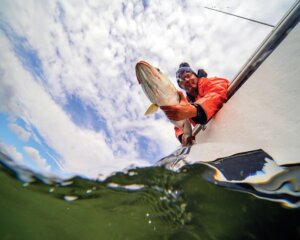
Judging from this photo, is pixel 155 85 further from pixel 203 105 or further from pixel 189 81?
pixel 189 81

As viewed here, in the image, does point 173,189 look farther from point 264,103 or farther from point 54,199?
point 54,199

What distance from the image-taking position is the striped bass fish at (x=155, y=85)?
3.36m

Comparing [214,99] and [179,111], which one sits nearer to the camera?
[179,111]

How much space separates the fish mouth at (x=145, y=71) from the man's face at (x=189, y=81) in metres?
1.74

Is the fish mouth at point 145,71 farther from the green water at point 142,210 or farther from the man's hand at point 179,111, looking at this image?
the green water at point 142,210

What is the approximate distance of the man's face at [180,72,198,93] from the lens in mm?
4855

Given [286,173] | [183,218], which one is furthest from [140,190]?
[286,173]

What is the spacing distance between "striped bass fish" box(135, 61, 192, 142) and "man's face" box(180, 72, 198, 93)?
59.9 inches

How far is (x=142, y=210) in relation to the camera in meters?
3.73

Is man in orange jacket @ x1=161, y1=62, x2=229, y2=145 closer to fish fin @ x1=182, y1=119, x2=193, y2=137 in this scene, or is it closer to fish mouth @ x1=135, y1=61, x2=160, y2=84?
fish fin @ x1=182, y1=119, x2=193, y2=137

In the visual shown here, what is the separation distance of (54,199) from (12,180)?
45.1 inches

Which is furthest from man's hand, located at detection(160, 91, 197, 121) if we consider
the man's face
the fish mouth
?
the man's face

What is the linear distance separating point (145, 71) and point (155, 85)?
12.4 inches

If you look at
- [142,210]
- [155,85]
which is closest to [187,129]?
[155,85]
